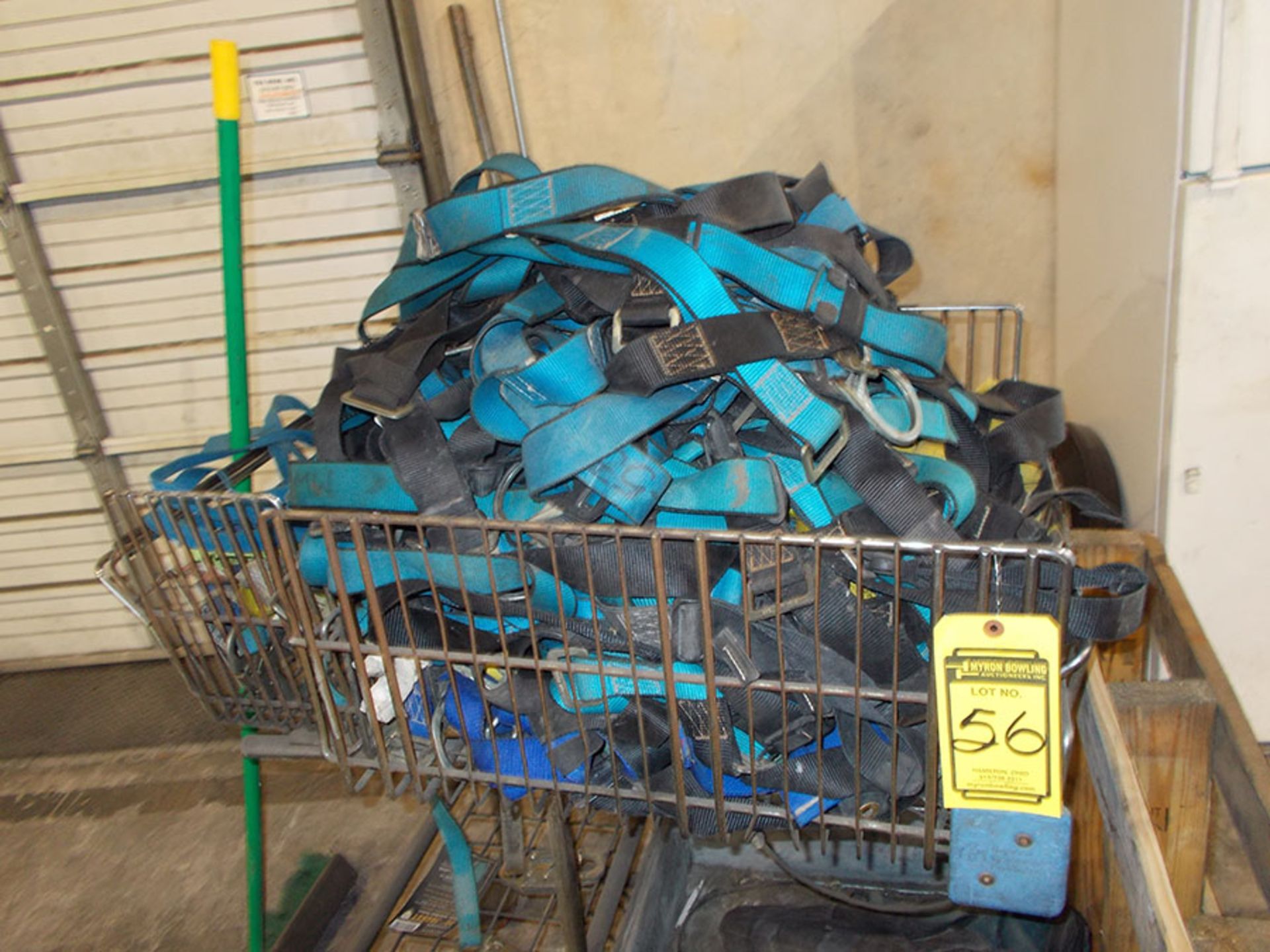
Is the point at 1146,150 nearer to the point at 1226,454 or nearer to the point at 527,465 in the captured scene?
the point at 1226,454

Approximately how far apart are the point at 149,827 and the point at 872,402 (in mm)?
2445

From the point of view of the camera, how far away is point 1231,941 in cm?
82

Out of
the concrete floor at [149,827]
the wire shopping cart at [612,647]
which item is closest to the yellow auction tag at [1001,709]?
the wire shopping cart at [612,647]

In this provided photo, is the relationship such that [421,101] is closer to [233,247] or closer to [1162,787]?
[233,247]

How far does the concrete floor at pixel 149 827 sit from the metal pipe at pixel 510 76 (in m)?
1.81

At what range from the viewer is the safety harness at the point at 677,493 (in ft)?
3.24

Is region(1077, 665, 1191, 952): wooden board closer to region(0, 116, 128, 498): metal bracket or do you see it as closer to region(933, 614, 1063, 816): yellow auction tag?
region(933, 614, 1063, 816): yellow auction tag

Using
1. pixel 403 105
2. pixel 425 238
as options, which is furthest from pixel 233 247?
pixel 403 105

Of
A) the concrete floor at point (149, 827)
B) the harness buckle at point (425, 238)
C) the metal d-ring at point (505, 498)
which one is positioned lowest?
the concrete floor at point (149, 827)

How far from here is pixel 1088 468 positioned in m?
1.82

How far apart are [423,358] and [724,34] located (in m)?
1.60

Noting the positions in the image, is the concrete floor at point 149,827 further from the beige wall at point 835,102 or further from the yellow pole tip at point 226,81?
the beige wall at point 835,102

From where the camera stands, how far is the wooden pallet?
853 millimetres

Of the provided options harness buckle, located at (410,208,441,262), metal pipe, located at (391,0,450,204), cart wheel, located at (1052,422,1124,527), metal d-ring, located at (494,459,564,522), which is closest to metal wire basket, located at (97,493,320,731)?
metal d-ring, located at (494,459,564,522)
